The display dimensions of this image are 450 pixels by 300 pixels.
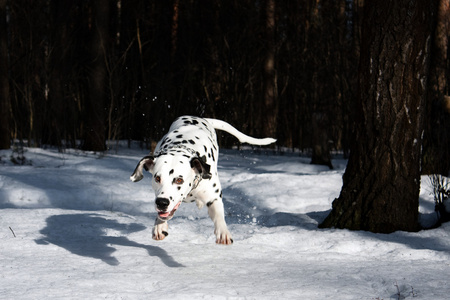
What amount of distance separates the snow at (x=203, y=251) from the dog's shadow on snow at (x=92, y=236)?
11mm

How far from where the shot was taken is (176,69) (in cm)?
1898

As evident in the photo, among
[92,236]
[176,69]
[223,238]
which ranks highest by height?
[176,69]

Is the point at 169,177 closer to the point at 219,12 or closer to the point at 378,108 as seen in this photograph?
the point at 378,108

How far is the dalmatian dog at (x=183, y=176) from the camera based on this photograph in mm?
4430

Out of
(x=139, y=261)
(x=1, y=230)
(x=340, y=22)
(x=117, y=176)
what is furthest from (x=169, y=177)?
(x=340, y=22)

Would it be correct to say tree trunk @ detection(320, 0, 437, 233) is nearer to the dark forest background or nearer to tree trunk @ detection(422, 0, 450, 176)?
tree trunk @ detection(422, 0, 450, 176)

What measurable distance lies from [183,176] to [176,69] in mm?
14758

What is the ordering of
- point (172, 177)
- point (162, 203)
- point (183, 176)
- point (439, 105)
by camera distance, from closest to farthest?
point (162, 203), point (172, 177), point (183, 176), point (439, 105)

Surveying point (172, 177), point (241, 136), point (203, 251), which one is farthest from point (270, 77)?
point (172, 177)

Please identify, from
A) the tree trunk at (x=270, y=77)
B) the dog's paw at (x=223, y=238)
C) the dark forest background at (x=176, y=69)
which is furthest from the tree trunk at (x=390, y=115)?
the tree trunk at (x=270, y=77)

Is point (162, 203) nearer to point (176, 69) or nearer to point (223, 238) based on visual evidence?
point (223, 238)

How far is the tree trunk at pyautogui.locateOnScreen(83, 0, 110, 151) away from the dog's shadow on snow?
23.3 feet

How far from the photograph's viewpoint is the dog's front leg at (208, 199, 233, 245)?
4.93 m

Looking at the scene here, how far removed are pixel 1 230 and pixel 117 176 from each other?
3980mm
